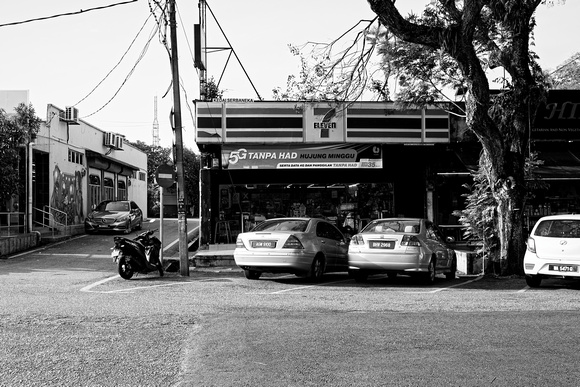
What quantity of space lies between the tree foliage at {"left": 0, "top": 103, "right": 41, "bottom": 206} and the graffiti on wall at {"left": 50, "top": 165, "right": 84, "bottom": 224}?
664cm

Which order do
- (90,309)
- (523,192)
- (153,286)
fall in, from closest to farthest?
(90,309), (153,286), (523,192)

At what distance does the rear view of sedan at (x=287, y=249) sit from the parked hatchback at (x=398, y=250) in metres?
0.72

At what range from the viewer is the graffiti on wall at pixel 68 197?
29.7m

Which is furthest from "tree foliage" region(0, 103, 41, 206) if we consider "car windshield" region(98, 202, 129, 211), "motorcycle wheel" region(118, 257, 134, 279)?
"motorcycle wheel" region(118, 257, 134, 279)

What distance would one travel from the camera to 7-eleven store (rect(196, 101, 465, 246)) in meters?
21.0

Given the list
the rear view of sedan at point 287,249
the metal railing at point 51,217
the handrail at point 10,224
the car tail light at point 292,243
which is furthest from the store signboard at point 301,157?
the metal railing at point 51,217

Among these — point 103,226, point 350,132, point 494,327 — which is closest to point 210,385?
point 494,327

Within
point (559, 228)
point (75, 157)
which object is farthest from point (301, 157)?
point (75, 157)

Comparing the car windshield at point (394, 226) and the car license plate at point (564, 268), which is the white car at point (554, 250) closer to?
the car license plate at point (564, 268)

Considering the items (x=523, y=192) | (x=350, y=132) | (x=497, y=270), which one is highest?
(x=350, y=132)

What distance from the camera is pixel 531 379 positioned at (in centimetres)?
552

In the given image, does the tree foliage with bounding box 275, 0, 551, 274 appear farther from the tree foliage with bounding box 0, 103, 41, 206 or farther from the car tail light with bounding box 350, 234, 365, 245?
the tree foliage with bounding box 0, 103, 41, 206

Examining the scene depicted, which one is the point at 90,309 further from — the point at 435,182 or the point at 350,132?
the point at 435,182

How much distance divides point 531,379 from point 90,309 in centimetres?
610
